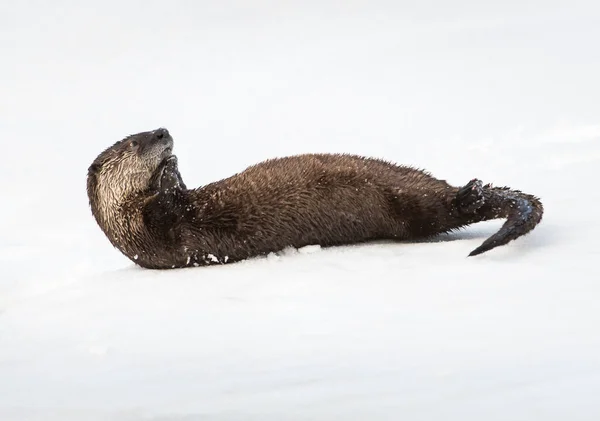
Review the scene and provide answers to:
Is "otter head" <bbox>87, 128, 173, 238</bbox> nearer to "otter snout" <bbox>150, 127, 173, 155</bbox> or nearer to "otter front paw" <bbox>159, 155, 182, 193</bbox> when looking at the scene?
"otter snout" <bbox>150, 127, 173, 155</bbox>

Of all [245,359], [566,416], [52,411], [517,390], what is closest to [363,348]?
[245,359]

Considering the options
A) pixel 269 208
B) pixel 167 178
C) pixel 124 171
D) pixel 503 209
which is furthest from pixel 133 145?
pixel 503 209

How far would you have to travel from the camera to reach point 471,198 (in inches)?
235

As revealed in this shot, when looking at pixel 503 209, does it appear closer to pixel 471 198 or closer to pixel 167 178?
pixel 471 198

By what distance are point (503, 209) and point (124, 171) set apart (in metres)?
2.43

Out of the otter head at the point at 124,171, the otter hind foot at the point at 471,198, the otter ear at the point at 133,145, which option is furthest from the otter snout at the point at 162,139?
the otter hind foot at the point at 471,198

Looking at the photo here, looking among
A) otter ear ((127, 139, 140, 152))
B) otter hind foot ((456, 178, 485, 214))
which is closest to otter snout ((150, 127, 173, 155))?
otter ear ((127, 139, 140, 152))

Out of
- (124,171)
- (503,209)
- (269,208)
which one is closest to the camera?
(503,209)

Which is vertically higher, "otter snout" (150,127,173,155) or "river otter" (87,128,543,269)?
"otter snout" (150,127,173,155)

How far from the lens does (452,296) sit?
4.92 m

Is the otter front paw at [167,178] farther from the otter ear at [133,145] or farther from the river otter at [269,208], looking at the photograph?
the otter ear at [133,145]

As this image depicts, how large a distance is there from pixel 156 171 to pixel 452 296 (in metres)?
2.31

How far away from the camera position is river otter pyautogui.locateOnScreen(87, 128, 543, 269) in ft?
19.7

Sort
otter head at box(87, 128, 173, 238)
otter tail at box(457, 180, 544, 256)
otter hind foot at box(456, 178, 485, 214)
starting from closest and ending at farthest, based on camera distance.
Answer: otter tail at box(457, 180, 544, 256), otter hind foot at box(456, 178, 485, 214), otter head at box(87, 128, 173, 238)
